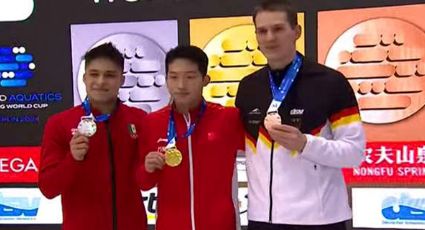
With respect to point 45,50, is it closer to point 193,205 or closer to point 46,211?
point 46,211

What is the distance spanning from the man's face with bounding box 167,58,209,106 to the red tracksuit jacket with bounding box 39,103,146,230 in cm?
26

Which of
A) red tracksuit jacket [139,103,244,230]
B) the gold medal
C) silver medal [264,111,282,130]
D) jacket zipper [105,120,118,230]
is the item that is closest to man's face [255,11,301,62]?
silver medal [264,111,282,130]

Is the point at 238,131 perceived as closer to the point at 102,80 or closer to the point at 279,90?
the point at 279,90

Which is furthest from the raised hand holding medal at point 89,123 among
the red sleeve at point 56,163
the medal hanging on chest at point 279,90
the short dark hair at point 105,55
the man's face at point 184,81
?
the medal hanging on chest at point 279,90

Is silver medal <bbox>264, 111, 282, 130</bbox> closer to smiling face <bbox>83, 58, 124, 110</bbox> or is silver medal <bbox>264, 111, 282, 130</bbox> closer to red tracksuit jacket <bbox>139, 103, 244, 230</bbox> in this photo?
red tracksuit jacket <bbox>139, 103, 244, 230</bbox>

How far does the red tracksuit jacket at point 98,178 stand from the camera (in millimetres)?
2139

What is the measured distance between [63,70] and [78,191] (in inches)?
71.6

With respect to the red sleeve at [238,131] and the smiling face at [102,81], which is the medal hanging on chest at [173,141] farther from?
the smiling face at [102,81]

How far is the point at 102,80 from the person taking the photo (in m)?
2.14

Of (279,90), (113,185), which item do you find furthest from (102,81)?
(279,90)

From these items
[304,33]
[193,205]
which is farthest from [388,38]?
[193,205]

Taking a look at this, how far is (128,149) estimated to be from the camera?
2.20 m

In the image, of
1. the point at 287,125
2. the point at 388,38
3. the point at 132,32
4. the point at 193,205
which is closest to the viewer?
the point at 287,125

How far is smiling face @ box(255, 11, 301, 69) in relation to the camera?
1.91 m
